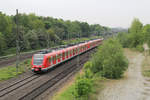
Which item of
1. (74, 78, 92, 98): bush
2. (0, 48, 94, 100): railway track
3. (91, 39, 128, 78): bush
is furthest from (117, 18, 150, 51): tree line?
(74, 78, 92, 98): bush

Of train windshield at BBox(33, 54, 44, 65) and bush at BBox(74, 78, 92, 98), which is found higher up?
train windshield at BBox(33, 54, 44, 65)

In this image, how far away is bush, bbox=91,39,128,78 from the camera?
23609mm

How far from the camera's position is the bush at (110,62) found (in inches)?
930

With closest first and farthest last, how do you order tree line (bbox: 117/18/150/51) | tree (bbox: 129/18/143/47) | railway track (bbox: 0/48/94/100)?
railway track (bbox: 0/48/94/100)
tree line (bbox: 117/18/150/51)
tree (bbox: 129/18/143/47)

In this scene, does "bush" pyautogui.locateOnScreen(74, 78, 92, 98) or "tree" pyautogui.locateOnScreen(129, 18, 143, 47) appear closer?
"bush" pyautogui.locateOnScreen(74, 78, 92, 98)

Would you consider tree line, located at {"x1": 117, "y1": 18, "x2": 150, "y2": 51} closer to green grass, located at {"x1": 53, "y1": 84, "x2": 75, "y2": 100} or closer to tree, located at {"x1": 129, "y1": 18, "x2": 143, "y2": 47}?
tree, located at {"x1": 129, "y1": 18, "x2": 143, "y2": 47}

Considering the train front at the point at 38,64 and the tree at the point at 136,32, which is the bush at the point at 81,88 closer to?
the train front at the point at 38,64

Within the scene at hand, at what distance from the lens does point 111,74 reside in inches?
933

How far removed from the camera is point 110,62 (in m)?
23.5

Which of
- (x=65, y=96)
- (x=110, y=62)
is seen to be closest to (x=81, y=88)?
(x=65, y=96)

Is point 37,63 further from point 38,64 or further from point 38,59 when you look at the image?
A: point 38,59

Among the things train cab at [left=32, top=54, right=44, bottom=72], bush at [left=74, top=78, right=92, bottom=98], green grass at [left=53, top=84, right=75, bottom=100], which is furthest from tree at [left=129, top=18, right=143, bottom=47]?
bush at [left=74, top=78, right=92, bottom=98]

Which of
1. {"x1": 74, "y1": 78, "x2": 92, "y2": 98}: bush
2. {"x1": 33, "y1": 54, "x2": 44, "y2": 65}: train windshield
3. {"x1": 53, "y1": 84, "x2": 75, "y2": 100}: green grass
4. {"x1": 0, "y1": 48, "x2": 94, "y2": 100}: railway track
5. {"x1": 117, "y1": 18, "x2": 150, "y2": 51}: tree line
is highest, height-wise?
{"x1": 117, "y1": 18, "x2": 150, "y2": 51}: tree line

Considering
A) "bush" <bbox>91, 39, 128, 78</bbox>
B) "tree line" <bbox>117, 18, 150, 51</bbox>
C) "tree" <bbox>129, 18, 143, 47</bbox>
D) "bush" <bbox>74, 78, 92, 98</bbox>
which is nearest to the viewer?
"bush" <bbox>74, 78, 92, 98</bbox>
